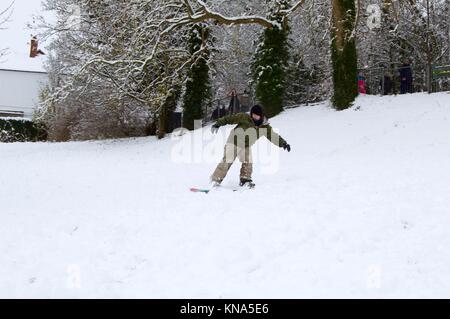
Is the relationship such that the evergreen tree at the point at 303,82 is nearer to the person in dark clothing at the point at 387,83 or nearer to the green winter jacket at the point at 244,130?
the person in dark clothing at the point at 387,83

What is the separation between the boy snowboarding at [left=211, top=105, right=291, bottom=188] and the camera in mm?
8766

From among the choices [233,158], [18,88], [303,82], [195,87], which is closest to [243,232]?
[233,158]

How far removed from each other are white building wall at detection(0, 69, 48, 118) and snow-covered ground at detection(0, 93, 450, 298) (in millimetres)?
42110

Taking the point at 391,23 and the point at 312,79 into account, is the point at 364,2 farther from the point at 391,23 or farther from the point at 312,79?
the point at 312,79

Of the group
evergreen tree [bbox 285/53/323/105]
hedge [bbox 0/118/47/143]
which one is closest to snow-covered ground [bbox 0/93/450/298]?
evergreen tree [bbox 285/53/323/105]

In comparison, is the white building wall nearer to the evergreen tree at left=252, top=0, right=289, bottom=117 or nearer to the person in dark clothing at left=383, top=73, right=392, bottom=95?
the evergreen tree at left=252, top=0, right=289, bottom=117

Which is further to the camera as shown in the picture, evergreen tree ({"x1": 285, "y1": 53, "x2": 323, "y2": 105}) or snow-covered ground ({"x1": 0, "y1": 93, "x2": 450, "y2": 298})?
evergreen tree ({"x1": 285, "y1": 53, "x2": 323, "y2": 105})

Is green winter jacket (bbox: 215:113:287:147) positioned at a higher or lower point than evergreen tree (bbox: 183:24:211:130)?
lower

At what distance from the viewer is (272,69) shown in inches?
804

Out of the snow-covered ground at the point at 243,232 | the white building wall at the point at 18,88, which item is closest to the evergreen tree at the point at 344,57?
the snow-covered ground at the point at 243,232

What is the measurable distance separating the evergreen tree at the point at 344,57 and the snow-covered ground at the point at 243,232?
18.3 feet

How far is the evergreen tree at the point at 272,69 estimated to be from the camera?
20297 mm
